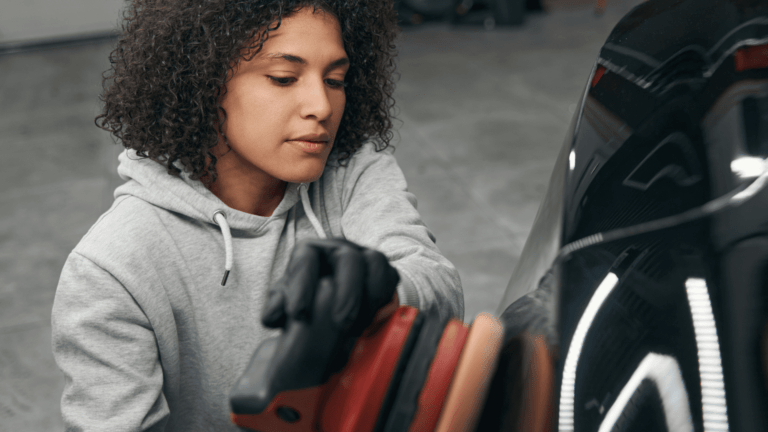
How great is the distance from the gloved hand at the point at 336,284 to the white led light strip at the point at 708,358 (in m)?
0.26

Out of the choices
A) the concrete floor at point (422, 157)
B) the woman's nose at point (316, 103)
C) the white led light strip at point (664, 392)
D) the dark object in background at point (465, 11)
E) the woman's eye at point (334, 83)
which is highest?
the dark object in background at point (465, 11)

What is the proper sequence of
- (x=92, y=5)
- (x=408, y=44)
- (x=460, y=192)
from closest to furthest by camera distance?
1. (x=460, y=192)
2. (x=408, y=44)
3. (x=92, y=5)

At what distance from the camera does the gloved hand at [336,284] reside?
0.54 m

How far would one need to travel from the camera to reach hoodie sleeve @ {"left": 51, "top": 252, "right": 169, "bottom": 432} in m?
0.87

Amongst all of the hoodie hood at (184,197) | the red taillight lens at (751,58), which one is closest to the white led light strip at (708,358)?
the red taillight lens at (751,58)

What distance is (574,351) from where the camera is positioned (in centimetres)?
59

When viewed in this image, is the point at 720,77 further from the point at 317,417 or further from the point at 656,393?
the point at 317,417

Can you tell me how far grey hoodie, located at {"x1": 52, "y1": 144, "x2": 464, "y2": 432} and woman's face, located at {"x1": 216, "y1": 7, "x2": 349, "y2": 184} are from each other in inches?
5.0

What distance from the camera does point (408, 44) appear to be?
641 cm

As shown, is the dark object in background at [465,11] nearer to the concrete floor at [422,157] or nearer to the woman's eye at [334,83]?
the concrete floor at [422,157]

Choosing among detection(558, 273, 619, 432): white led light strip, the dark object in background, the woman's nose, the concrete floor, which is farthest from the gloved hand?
the dark object in background

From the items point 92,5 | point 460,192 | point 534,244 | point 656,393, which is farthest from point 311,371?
point 92,5

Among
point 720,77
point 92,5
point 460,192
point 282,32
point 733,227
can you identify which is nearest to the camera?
point 733,227

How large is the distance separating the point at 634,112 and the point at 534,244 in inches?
9.7
